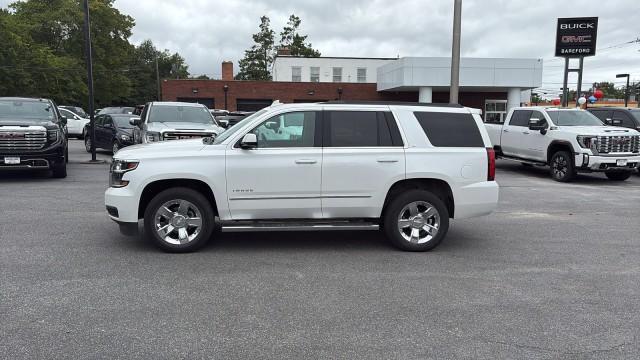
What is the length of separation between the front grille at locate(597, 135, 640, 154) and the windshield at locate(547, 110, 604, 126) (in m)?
1.16

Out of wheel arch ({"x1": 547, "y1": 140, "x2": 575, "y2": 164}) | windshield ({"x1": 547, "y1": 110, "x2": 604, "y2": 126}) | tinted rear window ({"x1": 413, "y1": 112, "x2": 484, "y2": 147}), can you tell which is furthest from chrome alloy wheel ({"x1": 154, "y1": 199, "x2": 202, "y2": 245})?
windshield ({"x1": 547, "y1": 110, "x2": 604, "y2": 126})

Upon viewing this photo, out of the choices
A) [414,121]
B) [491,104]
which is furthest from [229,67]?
[414,121]

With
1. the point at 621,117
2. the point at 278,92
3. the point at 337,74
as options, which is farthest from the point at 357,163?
the point at 337,74

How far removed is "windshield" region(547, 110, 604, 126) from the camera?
14.9 meters

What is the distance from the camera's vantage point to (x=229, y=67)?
46.8 m

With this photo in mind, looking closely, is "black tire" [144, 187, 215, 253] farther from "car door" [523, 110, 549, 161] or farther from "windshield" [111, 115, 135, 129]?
"windshield" [111, 115, 135, 129]

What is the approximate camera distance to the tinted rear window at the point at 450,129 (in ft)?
22.5

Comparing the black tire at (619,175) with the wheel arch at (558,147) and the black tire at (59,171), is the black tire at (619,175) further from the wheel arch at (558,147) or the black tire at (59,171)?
the black tire at (59,171)

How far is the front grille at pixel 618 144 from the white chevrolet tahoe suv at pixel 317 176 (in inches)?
328

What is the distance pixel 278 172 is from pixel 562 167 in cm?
1071

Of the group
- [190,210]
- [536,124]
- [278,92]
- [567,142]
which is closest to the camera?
[190,210]

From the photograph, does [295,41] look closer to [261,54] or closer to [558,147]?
[261,54]

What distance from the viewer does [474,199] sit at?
6.83 meters

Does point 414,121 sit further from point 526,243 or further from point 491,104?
point 491,104
